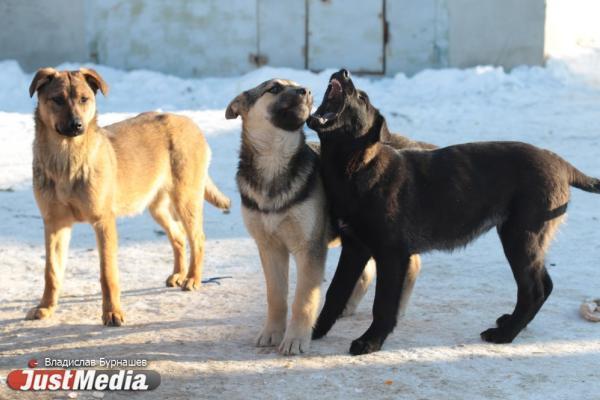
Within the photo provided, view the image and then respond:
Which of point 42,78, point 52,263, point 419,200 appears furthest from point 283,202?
point 42,78

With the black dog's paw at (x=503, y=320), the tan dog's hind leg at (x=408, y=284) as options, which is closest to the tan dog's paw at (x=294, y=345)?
the tan dog's hind leg at (x=408, y=284)

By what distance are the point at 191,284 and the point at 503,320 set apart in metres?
2.35

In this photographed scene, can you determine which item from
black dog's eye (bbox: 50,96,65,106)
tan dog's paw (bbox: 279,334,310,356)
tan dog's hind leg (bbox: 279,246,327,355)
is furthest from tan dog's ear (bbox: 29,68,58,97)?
tan dog's paw (bbox: 279,334,310,356)

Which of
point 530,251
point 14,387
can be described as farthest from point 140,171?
point 530,251

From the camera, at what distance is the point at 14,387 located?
4719 millimetres

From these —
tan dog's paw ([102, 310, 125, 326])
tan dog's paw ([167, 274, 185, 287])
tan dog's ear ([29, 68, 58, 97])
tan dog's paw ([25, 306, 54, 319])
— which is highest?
tan dog's ear ([29, 68, 58, 97])

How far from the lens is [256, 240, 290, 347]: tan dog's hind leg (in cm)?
545

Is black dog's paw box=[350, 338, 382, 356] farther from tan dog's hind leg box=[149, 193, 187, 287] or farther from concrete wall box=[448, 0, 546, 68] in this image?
concrete wall box=[448, 0, 546, 68]

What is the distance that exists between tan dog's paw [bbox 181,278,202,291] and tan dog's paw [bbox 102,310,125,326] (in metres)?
0.88

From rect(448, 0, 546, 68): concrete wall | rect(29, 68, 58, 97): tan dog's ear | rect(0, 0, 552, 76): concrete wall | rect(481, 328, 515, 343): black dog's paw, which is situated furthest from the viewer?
rect(0, 0, 552, 76): concrete wall

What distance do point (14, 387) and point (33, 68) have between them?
1069 cm

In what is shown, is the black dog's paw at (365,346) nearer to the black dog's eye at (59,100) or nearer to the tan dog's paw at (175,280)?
the tan dog's paw at (175,280)

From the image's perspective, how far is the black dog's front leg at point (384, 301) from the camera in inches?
206

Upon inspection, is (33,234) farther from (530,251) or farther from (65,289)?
(530,251)
